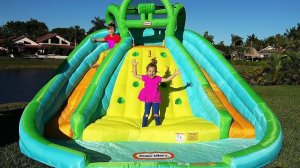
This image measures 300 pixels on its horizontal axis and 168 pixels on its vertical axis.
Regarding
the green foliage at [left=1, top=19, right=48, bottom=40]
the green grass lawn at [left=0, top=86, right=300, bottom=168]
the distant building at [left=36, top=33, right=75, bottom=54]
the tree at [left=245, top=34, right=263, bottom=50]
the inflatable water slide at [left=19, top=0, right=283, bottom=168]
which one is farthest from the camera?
the green foliage at [left=1, top=19, right=48, bottom=40]

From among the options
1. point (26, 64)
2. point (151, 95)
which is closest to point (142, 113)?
point (151, 95)

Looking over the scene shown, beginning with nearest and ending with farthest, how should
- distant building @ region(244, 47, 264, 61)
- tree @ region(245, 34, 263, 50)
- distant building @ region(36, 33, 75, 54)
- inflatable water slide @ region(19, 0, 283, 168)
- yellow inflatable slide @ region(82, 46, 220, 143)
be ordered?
1. inflatable water slide @ region(19, 0, 283, 168)
2. yellow inflatable slide @ region(82, 46, 220, 143)
3. distant building @ region(36, 33, 75, 54)
4. distant building @ region(244, 47, 264, 61)
5. tree @ region(245, 34, 263, 50)

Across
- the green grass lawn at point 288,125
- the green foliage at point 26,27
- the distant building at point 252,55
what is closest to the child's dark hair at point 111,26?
the green grass lawn at point 288,125

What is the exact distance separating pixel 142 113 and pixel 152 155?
162 cm

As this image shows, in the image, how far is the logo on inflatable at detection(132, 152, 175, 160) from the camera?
13.8 ft

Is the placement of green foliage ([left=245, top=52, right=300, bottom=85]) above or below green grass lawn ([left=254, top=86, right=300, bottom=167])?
above

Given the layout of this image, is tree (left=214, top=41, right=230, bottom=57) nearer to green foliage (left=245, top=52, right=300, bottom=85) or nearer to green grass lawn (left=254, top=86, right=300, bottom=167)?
green foliage (left=245, top=52, right=300, bottom=85)

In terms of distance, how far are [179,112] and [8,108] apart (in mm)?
5629

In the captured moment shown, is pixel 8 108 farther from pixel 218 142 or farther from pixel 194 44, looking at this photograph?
pixel 218 142

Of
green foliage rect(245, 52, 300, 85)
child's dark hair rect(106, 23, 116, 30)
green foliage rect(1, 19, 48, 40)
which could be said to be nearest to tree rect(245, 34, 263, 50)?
green foliage rect(1, 19, 48, 40)

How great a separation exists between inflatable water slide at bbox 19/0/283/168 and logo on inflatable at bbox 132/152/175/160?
13 mm

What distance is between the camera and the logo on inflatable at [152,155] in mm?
4221

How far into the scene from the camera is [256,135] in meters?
5.07

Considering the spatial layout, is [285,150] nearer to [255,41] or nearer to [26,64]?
[26,64]
